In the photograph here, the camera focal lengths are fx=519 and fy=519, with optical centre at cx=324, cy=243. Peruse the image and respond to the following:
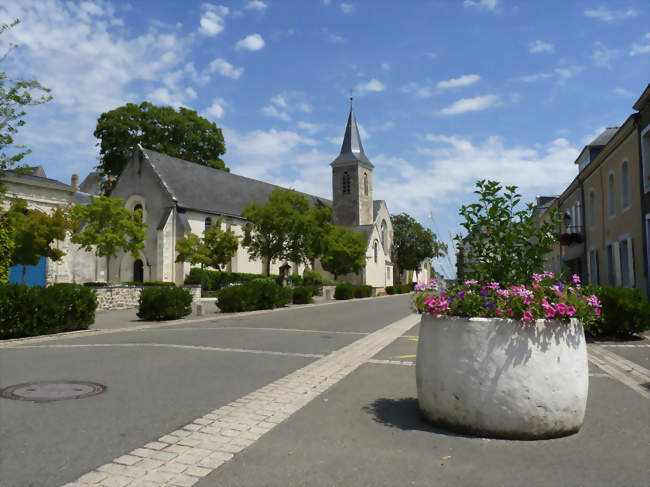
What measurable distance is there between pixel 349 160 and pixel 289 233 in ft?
109

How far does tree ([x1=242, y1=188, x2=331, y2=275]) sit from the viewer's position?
30.5 meters

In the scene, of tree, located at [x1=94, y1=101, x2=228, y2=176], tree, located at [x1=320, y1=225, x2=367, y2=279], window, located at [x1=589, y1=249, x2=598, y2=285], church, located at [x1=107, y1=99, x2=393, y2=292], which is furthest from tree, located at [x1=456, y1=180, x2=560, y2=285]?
tree, located at [x1=94, y1=101, x2=228, y2=176]

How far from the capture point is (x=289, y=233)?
101ft

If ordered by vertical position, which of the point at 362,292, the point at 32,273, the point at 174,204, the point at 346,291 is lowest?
the point at 362,292

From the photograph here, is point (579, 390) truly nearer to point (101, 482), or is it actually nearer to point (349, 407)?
point (349, 407)

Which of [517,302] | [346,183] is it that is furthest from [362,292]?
[517,302]

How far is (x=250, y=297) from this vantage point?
2153 centimetres

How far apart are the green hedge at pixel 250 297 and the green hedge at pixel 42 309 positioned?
767 centimetres

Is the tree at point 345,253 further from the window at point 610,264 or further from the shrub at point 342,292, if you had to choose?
the window at point 610,264

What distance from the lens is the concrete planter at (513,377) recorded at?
4180mm

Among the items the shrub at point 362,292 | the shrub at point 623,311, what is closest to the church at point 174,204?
the shrub at point 362,292

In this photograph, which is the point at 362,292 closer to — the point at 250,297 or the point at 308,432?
the point at 250,297

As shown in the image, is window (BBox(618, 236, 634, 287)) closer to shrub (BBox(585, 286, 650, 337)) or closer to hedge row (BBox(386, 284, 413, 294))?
shrub (BBox(585, 286, 650, 337))

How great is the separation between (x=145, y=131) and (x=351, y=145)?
2567 centimetres
